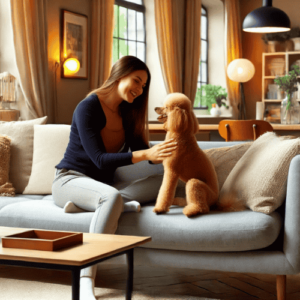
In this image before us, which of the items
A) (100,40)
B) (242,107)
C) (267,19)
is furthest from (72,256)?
(242,107)

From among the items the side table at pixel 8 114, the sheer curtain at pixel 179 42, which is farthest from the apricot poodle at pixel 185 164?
the sheer curtain at pixel 179 42

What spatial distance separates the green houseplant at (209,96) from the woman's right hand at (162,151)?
581 cm

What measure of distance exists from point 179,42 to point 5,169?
4.68m

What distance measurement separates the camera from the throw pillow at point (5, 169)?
2.74m

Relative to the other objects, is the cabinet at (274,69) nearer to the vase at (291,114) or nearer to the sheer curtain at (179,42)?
the sheer curtain at (179,42)

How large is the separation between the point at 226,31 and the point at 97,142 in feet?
20.7

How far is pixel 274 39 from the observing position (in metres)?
7.98

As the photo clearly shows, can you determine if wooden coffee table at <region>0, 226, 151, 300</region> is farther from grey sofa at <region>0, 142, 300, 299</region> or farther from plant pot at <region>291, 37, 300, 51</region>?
plant pot at <region>291, 37, 300, 51</region>

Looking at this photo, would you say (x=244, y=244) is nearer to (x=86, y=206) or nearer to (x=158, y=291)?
(x=158, y=291)

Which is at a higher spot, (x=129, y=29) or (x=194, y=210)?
(x=129, y=29)

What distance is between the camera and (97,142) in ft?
7.30

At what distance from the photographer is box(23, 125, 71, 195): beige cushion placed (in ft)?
9.21

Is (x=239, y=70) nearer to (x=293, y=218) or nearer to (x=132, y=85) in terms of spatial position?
(x=132, y=85)

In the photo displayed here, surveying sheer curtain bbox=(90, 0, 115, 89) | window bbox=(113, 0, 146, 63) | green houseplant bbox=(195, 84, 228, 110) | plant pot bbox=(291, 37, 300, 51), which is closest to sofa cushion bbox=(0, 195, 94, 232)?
sheer curtain bbox=(90, 0, 115, 89)
